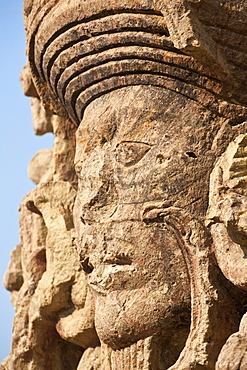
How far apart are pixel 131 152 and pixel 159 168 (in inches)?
6.1

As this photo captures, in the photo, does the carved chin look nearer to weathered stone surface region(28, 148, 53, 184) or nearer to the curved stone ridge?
the curved stone ridge

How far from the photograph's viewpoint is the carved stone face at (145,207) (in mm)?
3512

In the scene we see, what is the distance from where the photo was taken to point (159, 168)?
354 centimetres

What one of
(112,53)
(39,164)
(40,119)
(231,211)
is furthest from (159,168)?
(39,164)

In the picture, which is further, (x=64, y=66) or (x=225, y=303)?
(x=64, y=66)

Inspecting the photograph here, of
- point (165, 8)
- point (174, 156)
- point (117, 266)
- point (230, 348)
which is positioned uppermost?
point (165, 8)

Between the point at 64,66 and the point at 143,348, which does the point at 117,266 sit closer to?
the point at 143,348

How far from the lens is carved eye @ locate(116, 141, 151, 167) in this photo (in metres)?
3.60

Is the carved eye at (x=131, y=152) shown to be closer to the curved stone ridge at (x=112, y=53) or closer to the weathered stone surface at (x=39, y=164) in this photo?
the curved stone ridge at (x=112, y=53)

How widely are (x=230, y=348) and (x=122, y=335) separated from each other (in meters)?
0.57

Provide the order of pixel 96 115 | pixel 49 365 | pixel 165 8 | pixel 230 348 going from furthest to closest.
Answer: pixel 49 365, pixel 96 115, pixel 165 8, pixel 230 348

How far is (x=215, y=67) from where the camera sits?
3.48m

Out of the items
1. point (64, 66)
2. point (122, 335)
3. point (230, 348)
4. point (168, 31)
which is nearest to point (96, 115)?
point (64, 66)

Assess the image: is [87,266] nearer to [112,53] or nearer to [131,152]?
[131,152]
